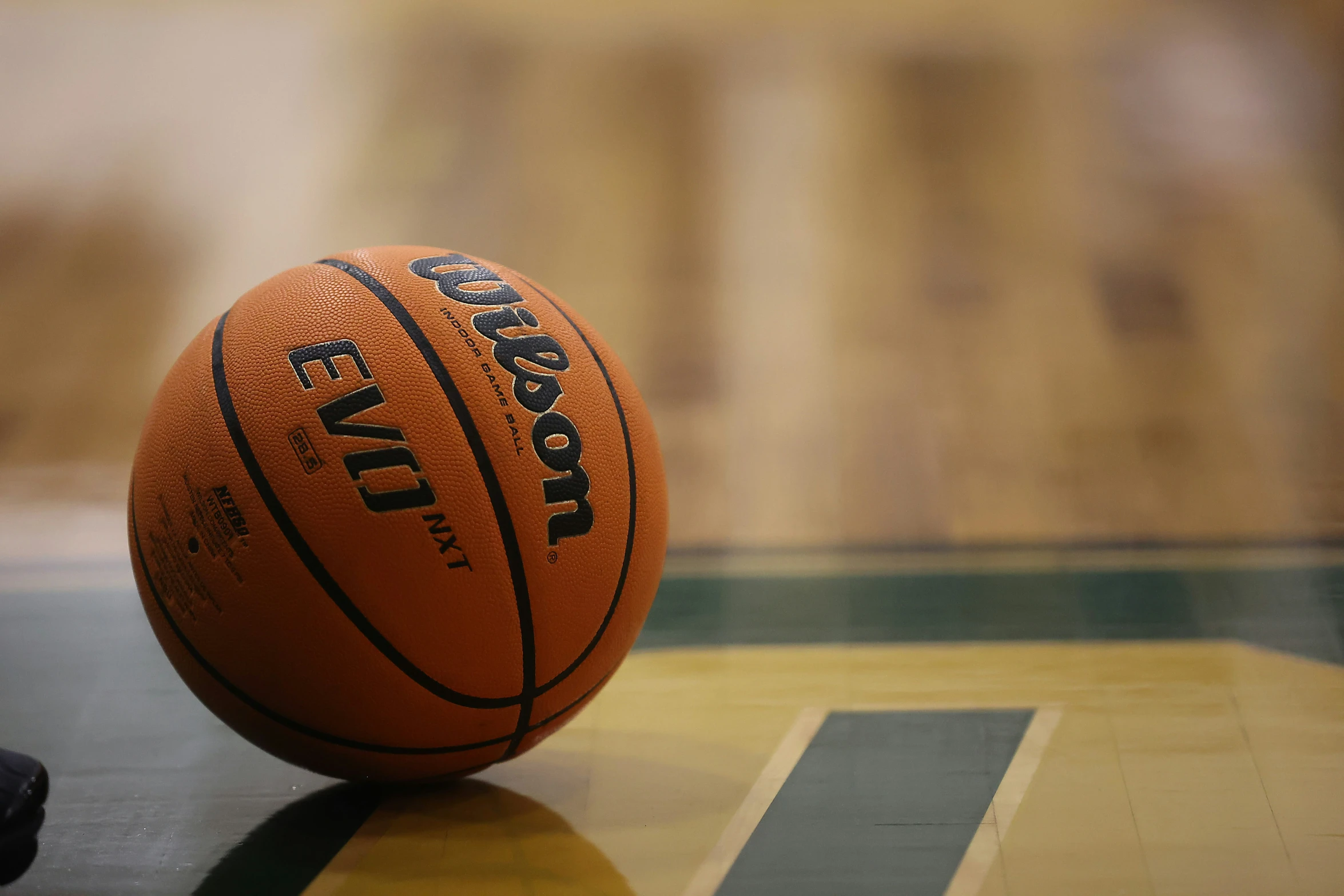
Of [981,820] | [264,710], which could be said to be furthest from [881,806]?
[264,710]

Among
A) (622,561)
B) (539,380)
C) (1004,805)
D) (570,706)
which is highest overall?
(539,380)

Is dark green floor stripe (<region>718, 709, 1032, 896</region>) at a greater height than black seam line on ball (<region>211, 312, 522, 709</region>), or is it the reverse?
black seam line on ball (<region>211, 312, 522, 709</region>)

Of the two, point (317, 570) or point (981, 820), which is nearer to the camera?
point (317, 570)


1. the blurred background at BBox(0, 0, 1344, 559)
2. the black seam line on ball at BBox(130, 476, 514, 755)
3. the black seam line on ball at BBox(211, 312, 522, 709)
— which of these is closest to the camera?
the black seam line on ball at BBox(211, 312, 522, 709)

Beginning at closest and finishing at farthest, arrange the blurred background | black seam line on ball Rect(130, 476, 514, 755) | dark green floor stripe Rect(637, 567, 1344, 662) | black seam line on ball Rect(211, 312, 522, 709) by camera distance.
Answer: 1. black seam line on ball Rect(211, 312, 522, 709)
2. black seam line on ball Rect(130, 476, 514, 755)
3. dark green floor stripe Rect(637, 567, 1344, 662)
4. the blurred background

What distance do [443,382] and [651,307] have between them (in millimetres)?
2573

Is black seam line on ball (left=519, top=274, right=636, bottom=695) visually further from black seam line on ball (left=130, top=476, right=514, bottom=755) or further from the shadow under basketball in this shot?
the shadow under basketball

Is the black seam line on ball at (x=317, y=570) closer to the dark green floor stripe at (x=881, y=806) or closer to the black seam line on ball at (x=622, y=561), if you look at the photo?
the black seam line on ball at (x=622, y=561)

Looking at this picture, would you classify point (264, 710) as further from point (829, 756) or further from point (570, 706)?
point (829, 756)

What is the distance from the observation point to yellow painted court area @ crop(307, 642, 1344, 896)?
1.92 meters

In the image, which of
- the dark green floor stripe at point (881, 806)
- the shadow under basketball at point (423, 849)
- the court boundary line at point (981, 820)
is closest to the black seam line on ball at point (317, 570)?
the shadow under basketball at point (423, 849)

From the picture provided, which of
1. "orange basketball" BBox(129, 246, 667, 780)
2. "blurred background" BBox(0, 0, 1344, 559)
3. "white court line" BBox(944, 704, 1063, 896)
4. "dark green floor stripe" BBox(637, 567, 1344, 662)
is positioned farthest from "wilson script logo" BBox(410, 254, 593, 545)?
"blurred background" BBox(0, 0, 1344, 559)

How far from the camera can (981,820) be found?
2053 millimetres

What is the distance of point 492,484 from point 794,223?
324cm
